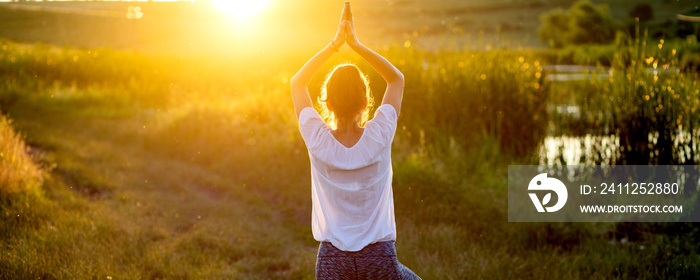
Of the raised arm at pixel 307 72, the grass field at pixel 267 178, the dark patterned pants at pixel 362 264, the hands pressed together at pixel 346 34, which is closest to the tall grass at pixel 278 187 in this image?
the grass field at pixel 267 178

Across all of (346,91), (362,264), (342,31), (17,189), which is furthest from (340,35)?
(17,189)

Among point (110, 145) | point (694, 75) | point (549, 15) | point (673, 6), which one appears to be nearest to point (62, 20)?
point (110, 145)

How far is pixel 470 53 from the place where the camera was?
32.6 feet

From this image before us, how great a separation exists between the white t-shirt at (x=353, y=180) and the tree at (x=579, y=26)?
Answer: 129 feet

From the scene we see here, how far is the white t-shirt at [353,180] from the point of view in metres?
2.54

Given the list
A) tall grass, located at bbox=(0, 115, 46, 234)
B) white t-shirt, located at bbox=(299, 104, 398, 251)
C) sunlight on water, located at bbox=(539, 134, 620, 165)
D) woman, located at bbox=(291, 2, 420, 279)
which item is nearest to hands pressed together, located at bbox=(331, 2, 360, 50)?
woman, located at bbox=(291, 2, 420, 279)

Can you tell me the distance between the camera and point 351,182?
2.56 m

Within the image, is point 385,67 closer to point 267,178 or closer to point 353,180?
point 353,180

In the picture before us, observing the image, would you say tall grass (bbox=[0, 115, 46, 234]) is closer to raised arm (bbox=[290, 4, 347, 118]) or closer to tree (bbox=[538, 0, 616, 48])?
raised arm (bbox=[290, 4, 347, 118])

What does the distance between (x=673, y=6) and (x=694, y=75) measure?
53.9m

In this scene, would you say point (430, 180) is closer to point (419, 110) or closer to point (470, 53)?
point (419, 110)

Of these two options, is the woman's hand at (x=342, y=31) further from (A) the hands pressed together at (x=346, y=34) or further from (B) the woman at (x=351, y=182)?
(B) the woman at (x=351, y=182)

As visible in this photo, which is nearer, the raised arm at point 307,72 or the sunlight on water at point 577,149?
the raised arm at point 307,72

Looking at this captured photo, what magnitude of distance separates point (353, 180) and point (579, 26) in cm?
4714
